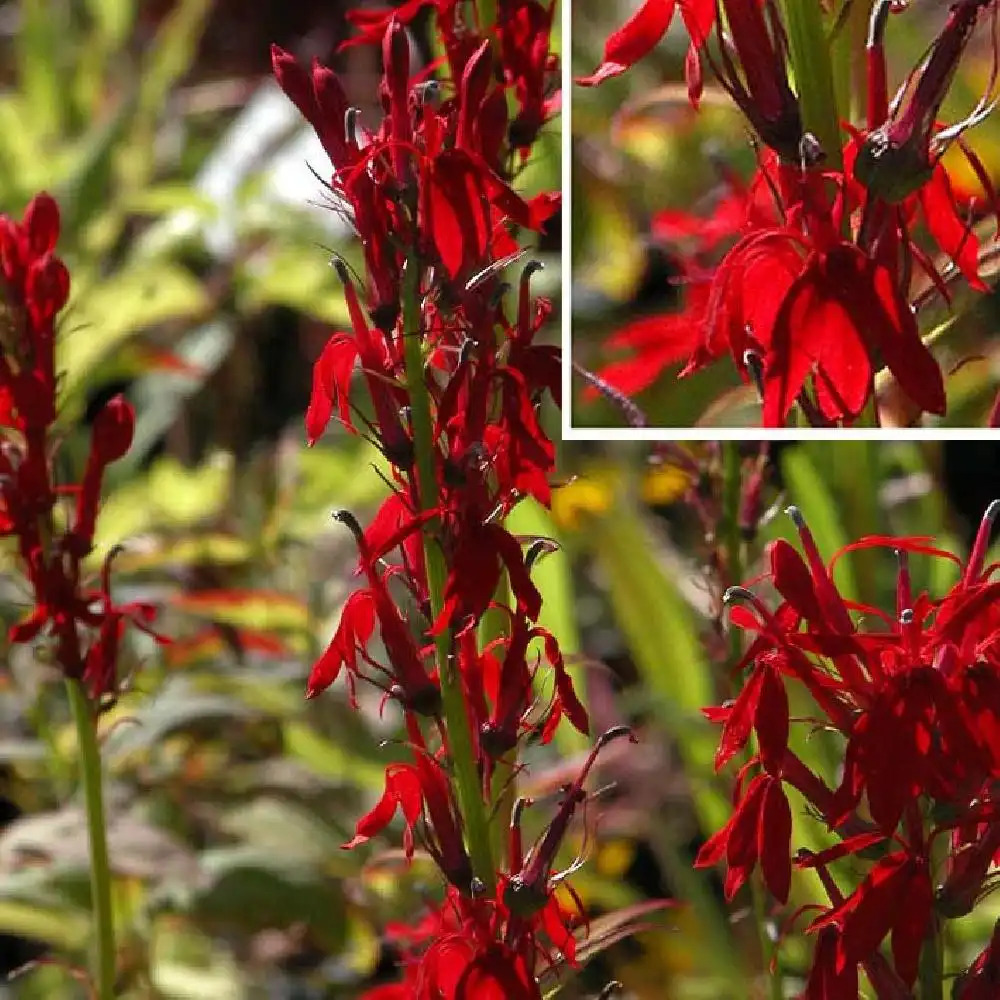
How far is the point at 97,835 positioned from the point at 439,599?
0.32m

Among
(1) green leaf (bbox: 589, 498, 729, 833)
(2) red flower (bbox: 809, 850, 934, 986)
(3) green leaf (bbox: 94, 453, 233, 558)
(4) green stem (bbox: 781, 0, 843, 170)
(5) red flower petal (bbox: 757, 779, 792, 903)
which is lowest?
(1) green leaf (bbox: 589, 498, 729, 833)

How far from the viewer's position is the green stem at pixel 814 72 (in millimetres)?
676

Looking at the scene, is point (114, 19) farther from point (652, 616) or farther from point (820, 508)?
point (820, 508)

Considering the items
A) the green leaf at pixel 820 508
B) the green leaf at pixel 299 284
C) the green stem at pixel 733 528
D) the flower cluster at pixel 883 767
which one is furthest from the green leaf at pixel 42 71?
the flower cluster at pixel 883 767

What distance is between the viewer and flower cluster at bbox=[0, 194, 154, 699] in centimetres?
79

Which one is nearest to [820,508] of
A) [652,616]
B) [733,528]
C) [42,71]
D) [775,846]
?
[652,616]

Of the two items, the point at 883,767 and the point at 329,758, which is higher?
the point at 883,767

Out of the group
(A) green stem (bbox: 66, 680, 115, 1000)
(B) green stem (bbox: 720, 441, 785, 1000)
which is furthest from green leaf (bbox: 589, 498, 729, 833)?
(A) green stem (bbox: 66, 680, 115, 1000)

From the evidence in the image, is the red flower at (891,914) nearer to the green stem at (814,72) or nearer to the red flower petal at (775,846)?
the red flower petal at (775,846)

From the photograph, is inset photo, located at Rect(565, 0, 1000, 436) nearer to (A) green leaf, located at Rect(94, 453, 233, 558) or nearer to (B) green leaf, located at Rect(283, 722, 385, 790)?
(B) green leaf, located at Rect(283, 722, 385, 790)

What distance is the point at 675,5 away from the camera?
69 cm

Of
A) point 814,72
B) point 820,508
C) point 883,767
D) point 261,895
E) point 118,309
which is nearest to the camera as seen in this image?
point 883,767

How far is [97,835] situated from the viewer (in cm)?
85

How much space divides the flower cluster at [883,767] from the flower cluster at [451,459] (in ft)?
0.26
